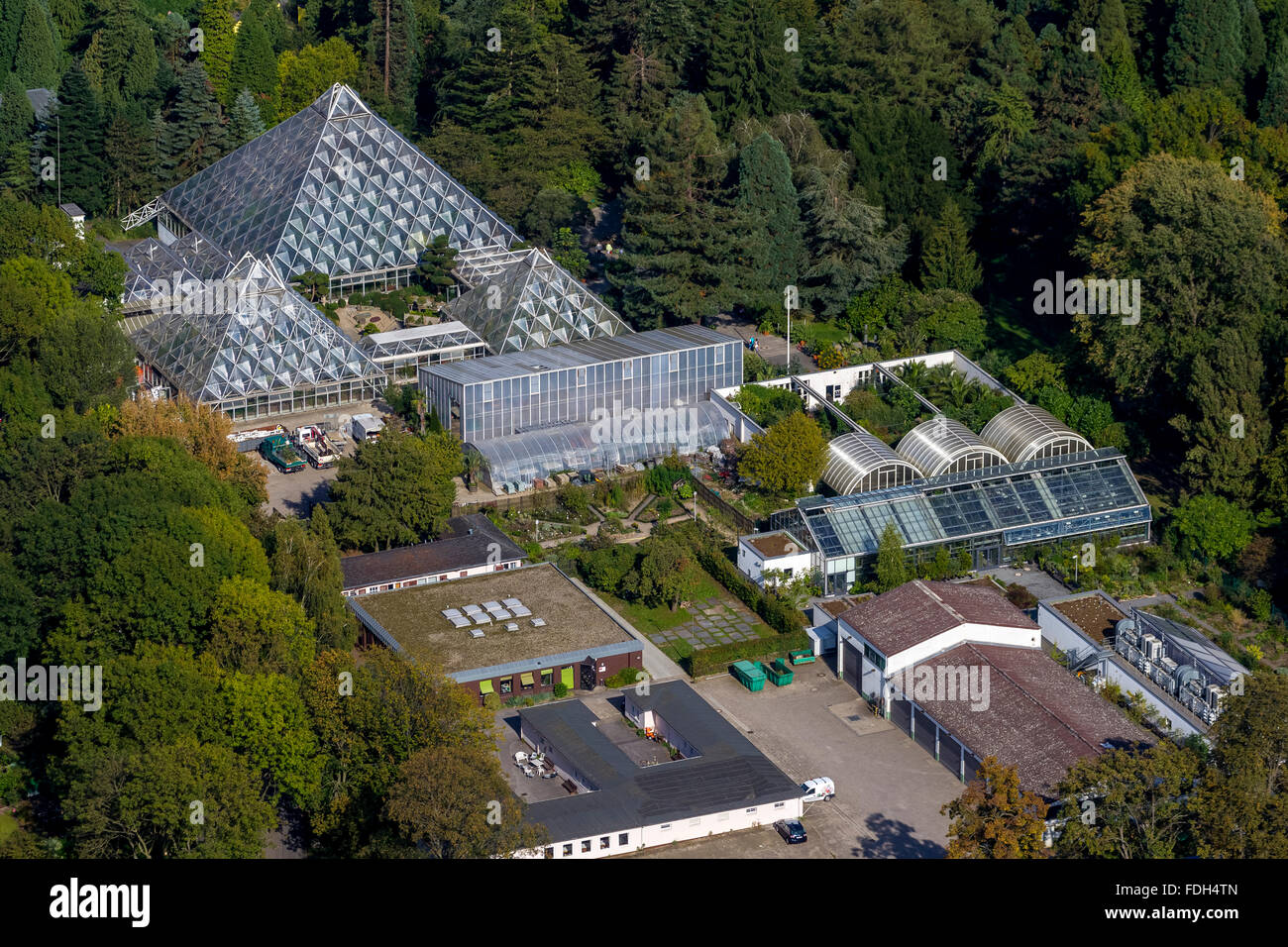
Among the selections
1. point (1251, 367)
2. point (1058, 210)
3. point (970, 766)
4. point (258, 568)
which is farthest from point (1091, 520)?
point (258, 568)

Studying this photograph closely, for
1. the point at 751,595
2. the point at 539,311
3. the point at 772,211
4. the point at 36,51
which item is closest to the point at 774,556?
the point at 751,595

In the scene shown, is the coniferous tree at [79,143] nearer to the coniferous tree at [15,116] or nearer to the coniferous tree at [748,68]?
the coniferous tree at [15,116]

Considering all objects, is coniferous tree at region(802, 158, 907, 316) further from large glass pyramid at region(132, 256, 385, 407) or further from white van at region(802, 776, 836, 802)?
white van at region(802, 776, 836, 802)

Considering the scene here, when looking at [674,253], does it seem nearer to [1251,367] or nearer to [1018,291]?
[1018,291]
